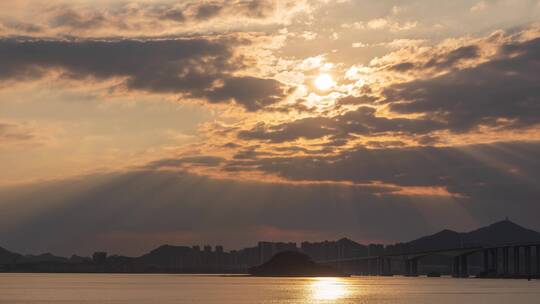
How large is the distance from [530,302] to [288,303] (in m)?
35.4

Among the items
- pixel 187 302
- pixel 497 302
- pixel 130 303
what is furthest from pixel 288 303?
pixel 497 302

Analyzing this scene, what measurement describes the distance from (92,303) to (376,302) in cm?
4151

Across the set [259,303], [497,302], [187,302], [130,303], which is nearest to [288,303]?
[259,303]

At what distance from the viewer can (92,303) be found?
127 m

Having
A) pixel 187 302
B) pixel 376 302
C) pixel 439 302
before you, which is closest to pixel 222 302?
pixel 187 302

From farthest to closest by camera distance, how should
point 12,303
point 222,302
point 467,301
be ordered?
point 467,301 → point 222,302 → point 12,303

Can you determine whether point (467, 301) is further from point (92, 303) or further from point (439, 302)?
point (92, 303)

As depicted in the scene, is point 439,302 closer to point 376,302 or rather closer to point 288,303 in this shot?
point 376,302

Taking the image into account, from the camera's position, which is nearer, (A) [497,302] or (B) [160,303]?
(B) [160,303]

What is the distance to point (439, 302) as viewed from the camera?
137375mm

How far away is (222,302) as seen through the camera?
132250 mm

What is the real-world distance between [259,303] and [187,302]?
32.8 feet

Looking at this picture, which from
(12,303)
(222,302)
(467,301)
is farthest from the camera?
(467,301)

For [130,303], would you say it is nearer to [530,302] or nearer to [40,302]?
[40,302]
